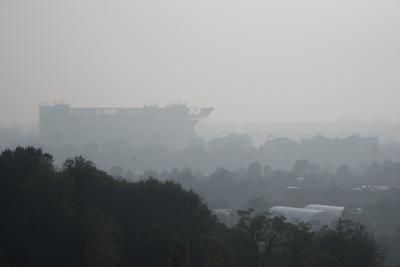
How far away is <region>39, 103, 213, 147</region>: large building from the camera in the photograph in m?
84.3

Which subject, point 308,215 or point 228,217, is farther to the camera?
point 308,215

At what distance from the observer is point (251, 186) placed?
33281 mm

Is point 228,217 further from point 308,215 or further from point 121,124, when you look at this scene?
point 121,124

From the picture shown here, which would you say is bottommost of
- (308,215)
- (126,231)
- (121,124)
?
(308,215)

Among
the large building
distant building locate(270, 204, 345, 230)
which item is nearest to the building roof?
distant building locate(270, 204, 345, 230)

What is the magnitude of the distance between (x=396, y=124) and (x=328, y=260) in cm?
14305

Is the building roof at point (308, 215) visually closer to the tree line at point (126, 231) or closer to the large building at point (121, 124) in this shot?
the tree line at point (126, 231)

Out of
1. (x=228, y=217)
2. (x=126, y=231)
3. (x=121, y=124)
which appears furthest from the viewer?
(x=121, y=124)

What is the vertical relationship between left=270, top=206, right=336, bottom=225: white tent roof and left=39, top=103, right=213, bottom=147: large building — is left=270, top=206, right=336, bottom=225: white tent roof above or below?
below

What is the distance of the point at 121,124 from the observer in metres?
89.8

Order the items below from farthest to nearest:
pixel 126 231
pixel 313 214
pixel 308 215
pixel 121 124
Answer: pixel 121 124 → pixel 308 215 → pixel 313 214 → pixel 126 231

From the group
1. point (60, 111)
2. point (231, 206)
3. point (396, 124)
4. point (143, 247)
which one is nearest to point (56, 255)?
point (143, 247)

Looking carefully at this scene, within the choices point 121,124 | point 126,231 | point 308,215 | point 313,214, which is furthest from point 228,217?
point 121,124

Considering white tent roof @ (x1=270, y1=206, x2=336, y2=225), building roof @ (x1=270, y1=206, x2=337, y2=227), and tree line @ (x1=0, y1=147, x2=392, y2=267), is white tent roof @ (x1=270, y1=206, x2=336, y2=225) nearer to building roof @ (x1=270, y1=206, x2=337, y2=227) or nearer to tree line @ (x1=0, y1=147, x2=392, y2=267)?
building roof @ (x1=270, y1=206, x2=337, y2=227)
